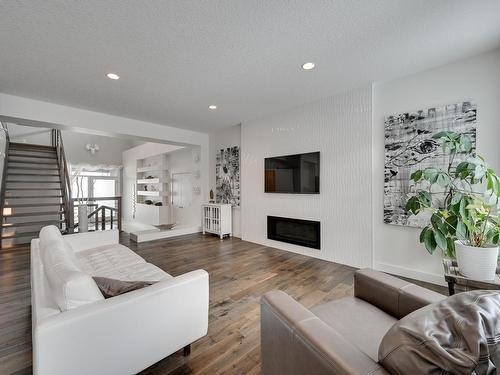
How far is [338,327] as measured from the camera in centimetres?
121

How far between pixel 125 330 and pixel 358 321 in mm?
1330

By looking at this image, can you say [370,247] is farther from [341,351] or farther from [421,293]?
[341,351]

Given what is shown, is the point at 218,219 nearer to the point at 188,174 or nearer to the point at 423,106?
the point at 188,174

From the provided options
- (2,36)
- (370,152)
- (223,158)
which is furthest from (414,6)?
(223,158)

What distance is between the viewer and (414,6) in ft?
5.76

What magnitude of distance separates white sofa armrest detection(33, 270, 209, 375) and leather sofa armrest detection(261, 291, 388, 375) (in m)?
0.58

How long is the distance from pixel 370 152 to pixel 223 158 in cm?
343

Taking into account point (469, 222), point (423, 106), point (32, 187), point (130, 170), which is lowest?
point (469, 222)

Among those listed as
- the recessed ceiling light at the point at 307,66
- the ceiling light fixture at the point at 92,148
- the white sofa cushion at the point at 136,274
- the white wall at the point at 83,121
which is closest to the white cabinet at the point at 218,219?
the white wall at the point at 83,121

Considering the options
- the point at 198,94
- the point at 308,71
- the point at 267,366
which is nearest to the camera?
the point at 267,366

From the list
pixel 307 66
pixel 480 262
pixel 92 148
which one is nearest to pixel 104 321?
pixel 480 262

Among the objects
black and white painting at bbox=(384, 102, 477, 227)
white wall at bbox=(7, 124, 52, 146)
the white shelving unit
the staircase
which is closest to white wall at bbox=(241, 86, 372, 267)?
black and white painting at bbox=(384, 102, 477, 227)

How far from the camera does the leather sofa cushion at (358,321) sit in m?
1.10

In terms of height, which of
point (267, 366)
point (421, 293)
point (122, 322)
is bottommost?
point (267, 366)
